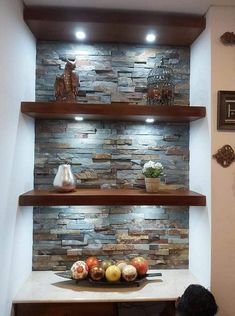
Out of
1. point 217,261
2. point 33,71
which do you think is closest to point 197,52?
point 33,71

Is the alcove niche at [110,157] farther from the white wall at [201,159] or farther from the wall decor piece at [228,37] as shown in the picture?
the wall decor piece at [228,37]

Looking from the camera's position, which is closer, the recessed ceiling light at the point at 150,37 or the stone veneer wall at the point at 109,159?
the recessed ceiling light at the point at 150,37

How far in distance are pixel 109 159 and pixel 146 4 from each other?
1.08 metres

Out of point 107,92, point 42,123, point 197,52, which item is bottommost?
point 42,123

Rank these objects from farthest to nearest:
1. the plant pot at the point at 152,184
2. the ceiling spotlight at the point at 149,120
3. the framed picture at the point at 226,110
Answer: the ceiling spotlight at the point at 149,120
the plant pot at the point at 152,184
the framed picture at the point at 226,110

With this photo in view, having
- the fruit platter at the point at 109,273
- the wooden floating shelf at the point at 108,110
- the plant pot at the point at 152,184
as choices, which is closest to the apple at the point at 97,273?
the fruit platter at the point at 109,273

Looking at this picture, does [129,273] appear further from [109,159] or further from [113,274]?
[109,159]

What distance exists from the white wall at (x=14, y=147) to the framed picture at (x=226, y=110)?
1.27m

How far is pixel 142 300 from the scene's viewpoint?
1.69 metres

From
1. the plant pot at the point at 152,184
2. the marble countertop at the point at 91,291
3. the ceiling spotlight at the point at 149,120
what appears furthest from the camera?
the ceiling spotlight at the point at 149,120

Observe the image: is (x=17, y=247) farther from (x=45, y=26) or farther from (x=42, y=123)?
(x=45, y=26)

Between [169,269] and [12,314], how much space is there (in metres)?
1.12

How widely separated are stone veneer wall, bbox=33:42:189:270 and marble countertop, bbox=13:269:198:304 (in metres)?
0.19

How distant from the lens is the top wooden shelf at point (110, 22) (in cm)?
183
